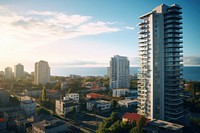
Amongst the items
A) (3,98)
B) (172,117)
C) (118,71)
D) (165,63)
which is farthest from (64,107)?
(118,71)

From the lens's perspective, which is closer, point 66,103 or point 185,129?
point 185,129

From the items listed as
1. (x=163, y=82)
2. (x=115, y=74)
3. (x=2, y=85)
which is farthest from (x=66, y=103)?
(x=2, y=85)

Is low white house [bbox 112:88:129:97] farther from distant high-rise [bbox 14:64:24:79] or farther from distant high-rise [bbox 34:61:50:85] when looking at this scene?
distant high-rise [bbox 14:64:24:79]

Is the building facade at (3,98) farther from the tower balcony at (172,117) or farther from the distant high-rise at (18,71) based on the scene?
the distant high-rise at (18,71)

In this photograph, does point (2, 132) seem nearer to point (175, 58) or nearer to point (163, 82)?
point (163, 82)

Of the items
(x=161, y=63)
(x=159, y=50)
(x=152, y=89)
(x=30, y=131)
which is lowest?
(x=30, y=131)

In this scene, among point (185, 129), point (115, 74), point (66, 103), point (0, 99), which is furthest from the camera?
point (115, 74)

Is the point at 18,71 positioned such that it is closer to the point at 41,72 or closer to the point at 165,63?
the point at 41,72
